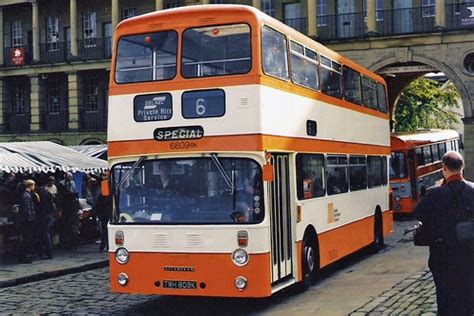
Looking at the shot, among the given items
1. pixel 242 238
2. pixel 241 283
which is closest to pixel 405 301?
pixel 241 283

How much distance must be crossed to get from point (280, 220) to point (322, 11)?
30956 millimetres

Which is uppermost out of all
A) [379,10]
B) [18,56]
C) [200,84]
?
[379,10]

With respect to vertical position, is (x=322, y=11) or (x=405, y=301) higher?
(x=322, y=11)

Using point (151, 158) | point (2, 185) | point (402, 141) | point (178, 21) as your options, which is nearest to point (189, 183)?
point (151, 158)

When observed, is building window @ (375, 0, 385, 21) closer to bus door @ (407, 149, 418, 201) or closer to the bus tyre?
bus door @ (407, 149, 418, 201)

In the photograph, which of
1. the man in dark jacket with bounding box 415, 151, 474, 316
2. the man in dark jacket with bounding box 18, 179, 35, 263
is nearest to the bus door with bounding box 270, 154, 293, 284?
the man in dark jacket with bounding box 415, 151, 474, 316

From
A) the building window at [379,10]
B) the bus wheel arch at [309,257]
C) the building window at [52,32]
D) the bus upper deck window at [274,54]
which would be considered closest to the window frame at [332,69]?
the bus upper deck window at [274,54]

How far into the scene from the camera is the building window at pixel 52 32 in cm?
4903

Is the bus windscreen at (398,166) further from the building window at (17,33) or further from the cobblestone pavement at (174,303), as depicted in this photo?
the building window at (17,33)

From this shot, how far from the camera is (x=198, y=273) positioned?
10.2m

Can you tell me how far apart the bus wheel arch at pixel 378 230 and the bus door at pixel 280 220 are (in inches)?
271

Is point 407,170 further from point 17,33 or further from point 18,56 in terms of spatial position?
point 17,33

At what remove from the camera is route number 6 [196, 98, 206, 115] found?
10.6 m

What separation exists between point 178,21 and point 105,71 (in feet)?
122
